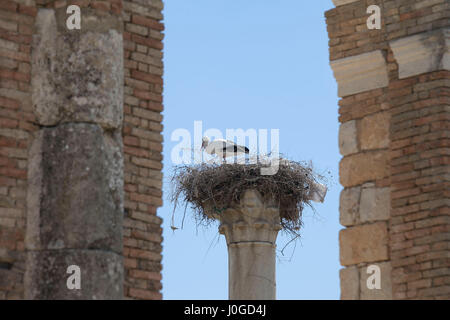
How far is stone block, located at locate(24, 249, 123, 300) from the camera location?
6.29 meters

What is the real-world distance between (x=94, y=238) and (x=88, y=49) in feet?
3.96

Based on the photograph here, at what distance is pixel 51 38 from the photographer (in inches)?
265

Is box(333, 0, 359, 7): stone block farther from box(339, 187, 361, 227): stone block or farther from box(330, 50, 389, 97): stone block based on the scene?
box(339, 187, 361, 227): stone block

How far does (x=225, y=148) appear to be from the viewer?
48.4ft

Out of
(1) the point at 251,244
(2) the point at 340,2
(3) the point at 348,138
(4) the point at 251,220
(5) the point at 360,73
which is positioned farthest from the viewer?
(4) the point at 251,220

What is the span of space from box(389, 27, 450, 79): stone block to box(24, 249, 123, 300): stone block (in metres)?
4.22

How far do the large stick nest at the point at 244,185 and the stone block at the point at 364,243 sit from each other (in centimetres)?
383

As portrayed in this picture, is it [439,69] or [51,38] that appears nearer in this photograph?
[51,38]

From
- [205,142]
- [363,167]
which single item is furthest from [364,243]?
[205,142]

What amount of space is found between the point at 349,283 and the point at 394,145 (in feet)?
4.39

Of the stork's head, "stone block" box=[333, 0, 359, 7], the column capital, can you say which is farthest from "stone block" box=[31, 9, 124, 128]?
the stork's head

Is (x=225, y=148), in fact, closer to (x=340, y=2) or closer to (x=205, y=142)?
(x=205, y=142)

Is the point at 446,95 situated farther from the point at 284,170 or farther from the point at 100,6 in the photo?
the point at 284,170
